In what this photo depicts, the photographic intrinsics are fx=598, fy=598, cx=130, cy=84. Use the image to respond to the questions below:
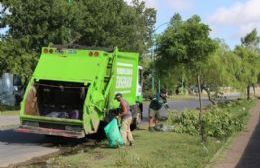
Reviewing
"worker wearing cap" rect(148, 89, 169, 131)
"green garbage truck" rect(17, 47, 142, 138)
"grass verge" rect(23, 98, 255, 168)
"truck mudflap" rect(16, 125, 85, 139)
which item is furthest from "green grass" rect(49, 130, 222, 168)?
"worker wearing cap" rect(148, 89, 169, 131)

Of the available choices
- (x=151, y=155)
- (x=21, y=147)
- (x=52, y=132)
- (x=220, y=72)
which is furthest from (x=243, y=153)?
(x=220, y=72)

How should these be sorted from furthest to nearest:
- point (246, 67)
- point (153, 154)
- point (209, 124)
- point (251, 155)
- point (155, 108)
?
point (246, 67) < point (155, 108) < point (209, 124) < point (251, 155) < point (153, 154)

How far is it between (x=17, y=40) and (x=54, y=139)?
65.4ft

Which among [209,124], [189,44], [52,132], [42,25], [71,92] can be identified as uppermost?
[42,25]

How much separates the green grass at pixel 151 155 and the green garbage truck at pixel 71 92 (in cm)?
115

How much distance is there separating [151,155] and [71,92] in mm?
4878

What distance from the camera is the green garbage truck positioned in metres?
17.9

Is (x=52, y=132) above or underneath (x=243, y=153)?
above

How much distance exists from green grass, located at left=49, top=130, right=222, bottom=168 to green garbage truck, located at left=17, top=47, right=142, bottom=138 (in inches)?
45.4

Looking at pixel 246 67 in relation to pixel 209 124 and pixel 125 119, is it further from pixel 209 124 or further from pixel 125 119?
pixel 125 119

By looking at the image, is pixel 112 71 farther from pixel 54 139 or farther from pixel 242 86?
pixel 242 86

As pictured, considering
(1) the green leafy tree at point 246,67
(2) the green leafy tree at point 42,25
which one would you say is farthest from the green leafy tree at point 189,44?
(1) the green leafy tree at point 246,67

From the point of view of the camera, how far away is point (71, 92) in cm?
1902

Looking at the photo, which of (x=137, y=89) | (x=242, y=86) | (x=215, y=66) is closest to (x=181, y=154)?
(x=137, y=89)
